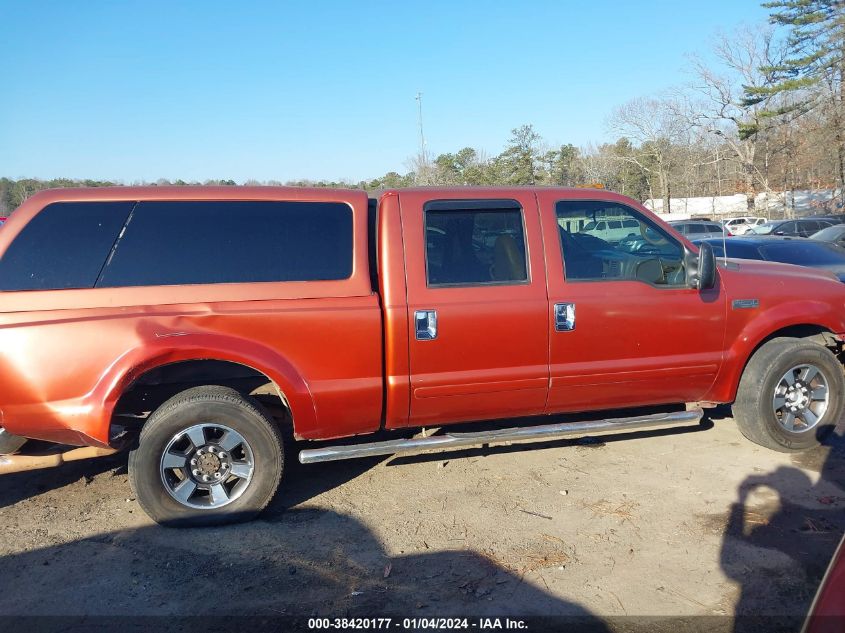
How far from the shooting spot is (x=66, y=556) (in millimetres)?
3514

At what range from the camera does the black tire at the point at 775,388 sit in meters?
4.56

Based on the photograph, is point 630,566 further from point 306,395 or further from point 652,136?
point 652,136

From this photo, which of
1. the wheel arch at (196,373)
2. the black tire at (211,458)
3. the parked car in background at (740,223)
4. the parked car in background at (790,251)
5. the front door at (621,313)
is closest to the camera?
the wheel arch at (196,373)

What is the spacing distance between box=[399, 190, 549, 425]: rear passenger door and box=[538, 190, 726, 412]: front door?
14 cm

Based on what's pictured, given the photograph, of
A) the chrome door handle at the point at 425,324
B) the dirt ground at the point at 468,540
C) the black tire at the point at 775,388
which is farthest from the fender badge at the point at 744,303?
the chrome door handle at the point at 425,324

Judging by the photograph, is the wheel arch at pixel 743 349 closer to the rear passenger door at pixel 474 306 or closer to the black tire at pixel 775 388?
the black tire at pixel 775 388

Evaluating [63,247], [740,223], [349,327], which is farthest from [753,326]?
[740,223]

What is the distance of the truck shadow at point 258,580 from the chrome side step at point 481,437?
0.44m

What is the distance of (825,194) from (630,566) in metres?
43.1

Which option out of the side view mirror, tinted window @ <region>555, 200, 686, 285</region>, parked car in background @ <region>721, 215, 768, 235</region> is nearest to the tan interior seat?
tinted window @ <region>555, 200, 686, 285</region>

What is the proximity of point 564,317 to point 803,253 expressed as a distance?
272 inches

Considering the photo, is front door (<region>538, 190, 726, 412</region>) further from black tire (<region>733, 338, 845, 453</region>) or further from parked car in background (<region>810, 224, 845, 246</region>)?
parked car in background (<region>810, 224, 845, 246</region>)

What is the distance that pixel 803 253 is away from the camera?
30.1 ft

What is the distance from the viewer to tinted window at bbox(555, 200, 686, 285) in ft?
14.1
